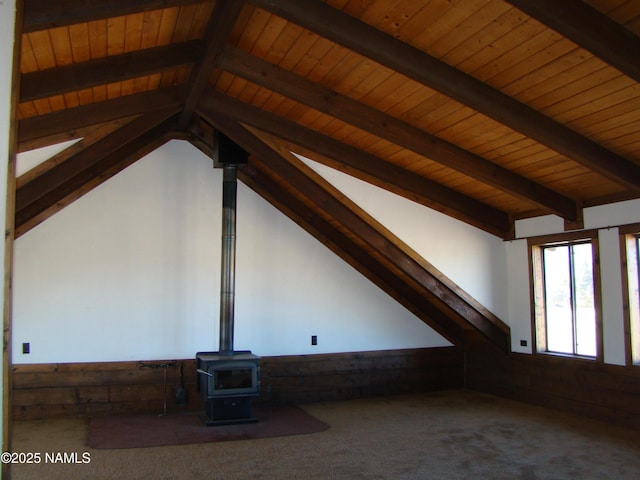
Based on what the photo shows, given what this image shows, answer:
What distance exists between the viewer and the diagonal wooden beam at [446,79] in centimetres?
332

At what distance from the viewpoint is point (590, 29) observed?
2.87m

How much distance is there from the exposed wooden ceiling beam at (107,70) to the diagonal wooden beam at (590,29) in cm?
251

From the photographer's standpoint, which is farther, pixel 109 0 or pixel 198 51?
pixel 198 51

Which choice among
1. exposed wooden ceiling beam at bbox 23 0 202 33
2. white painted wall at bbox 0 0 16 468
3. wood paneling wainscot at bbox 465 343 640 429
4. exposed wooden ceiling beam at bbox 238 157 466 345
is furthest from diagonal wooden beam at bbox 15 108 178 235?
wood paneling wainscot at bbox 465 343 640 429

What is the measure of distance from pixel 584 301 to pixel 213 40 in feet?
15.1

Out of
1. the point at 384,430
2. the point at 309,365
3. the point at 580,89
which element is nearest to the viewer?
the point at 580,89

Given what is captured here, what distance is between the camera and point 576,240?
584 centimetres

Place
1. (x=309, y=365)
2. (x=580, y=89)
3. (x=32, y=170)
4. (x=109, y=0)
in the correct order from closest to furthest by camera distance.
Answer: (x=109, y=0) < (x=580, y=89) < (x=32, y=170) < (x=309, y=365)

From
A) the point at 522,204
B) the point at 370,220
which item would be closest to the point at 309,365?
the point at 370,220

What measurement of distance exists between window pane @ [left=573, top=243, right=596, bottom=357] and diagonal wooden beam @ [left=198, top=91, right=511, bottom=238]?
1157mm

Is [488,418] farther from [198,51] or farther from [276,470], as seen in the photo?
[198,51]

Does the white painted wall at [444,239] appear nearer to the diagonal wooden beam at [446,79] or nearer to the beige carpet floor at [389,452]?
the beige carpet floor at [389,452]

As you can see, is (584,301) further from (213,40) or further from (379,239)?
(213,40)

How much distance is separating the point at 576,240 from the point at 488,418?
Answer: 213cm
